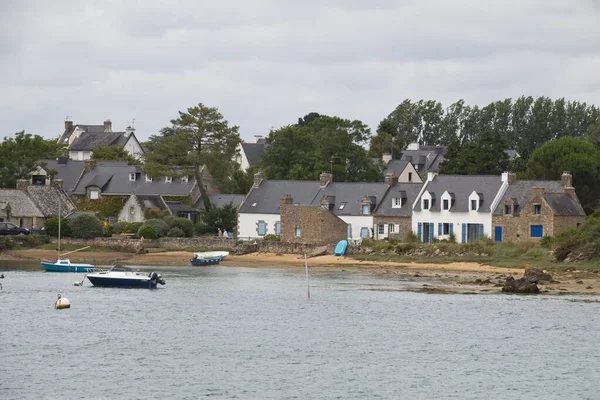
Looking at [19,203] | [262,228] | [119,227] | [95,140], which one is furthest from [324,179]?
[95,140]

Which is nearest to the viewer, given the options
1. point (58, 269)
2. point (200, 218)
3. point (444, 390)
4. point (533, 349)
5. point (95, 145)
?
point (444, 390)

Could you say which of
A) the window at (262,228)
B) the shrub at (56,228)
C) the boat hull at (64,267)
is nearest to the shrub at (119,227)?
the shrub at (56,228)

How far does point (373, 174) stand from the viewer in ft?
368

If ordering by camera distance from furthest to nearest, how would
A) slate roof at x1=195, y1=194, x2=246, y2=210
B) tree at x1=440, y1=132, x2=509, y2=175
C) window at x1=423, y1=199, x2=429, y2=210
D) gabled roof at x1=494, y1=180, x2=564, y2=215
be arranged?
slate roof at x1=195, y1=194, x2=246, y2=210 → tree at x1=440, y1=132, x2=509, y2=175 → window at x1=423, y1=199, x2=429, y2=210 → gabled roof at x1=494, y1=180, x2=564, y2=215

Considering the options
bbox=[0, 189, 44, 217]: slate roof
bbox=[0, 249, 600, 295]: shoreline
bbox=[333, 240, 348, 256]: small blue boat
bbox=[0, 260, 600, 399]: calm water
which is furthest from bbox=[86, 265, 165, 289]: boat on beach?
bbox=[0, 189, 44, 217]: slate roof

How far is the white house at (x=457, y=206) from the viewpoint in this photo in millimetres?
89750

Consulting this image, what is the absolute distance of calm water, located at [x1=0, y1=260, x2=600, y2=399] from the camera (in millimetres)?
41531

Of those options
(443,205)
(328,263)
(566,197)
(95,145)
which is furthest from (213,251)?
(95,145)

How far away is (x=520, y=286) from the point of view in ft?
222

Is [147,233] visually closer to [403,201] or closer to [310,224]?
[310,224]

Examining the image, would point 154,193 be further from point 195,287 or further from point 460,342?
point 460,342

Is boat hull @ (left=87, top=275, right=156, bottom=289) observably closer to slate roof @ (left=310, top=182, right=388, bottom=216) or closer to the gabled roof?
slate roof @ (left=310, top=182, right=388, bottom=216)

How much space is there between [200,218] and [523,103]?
79.2 meters

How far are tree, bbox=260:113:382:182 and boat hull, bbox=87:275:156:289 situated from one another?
37870mm
